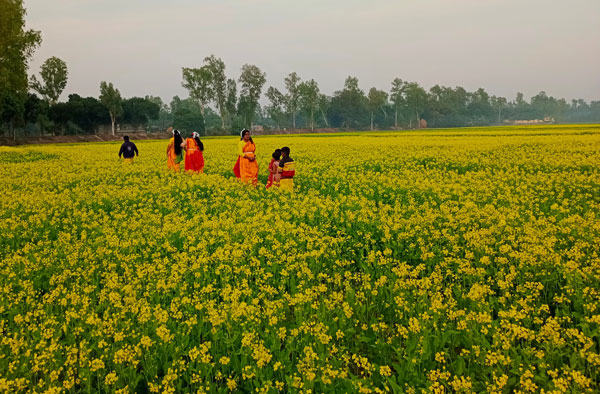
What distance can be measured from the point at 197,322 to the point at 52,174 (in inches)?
606

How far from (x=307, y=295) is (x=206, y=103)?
90.6 meters

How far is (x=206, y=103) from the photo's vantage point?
88.4 meters

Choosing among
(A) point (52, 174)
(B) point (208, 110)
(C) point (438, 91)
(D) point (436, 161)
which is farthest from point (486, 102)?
(A) point (52, 174)

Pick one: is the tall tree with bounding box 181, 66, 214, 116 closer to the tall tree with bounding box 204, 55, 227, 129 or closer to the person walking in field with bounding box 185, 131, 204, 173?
the tall tree with bounding box 204, 55, 227, 129

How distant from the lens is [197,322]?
412 cm

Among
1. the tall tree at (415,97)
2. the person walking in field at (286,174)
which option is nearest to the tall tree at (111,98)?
the person walking in field at (286,174)

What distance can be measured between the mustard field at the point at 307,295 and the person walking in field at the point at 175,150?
5.29 meters

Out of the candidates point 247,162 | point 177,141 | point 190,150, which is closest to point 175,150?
point 177,141

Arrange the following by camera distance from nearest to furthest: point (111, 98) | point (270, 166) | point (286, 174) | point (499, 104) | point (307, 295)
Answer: point (307, 295) → point (286, 174) → point (270, 166) → point (111, 98) → point (499, 104)

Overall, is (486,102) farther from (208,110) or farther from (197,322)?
(197,322)

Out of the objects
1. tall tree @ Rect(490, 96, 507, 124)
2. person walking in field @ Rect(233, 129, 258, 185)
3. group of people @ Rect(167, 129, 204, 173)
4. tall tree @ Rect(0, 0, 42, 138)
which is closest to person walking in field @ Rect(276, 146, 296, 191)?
person walking in field @ Rect(233, 129, 258, 185)

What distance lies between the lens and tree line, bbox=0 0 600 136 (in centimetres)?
3331

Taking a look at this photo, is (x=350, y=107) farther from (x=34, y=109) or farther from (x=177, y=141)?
(x=177, y=141)

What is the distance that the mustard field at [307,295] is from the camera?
3.30 m
